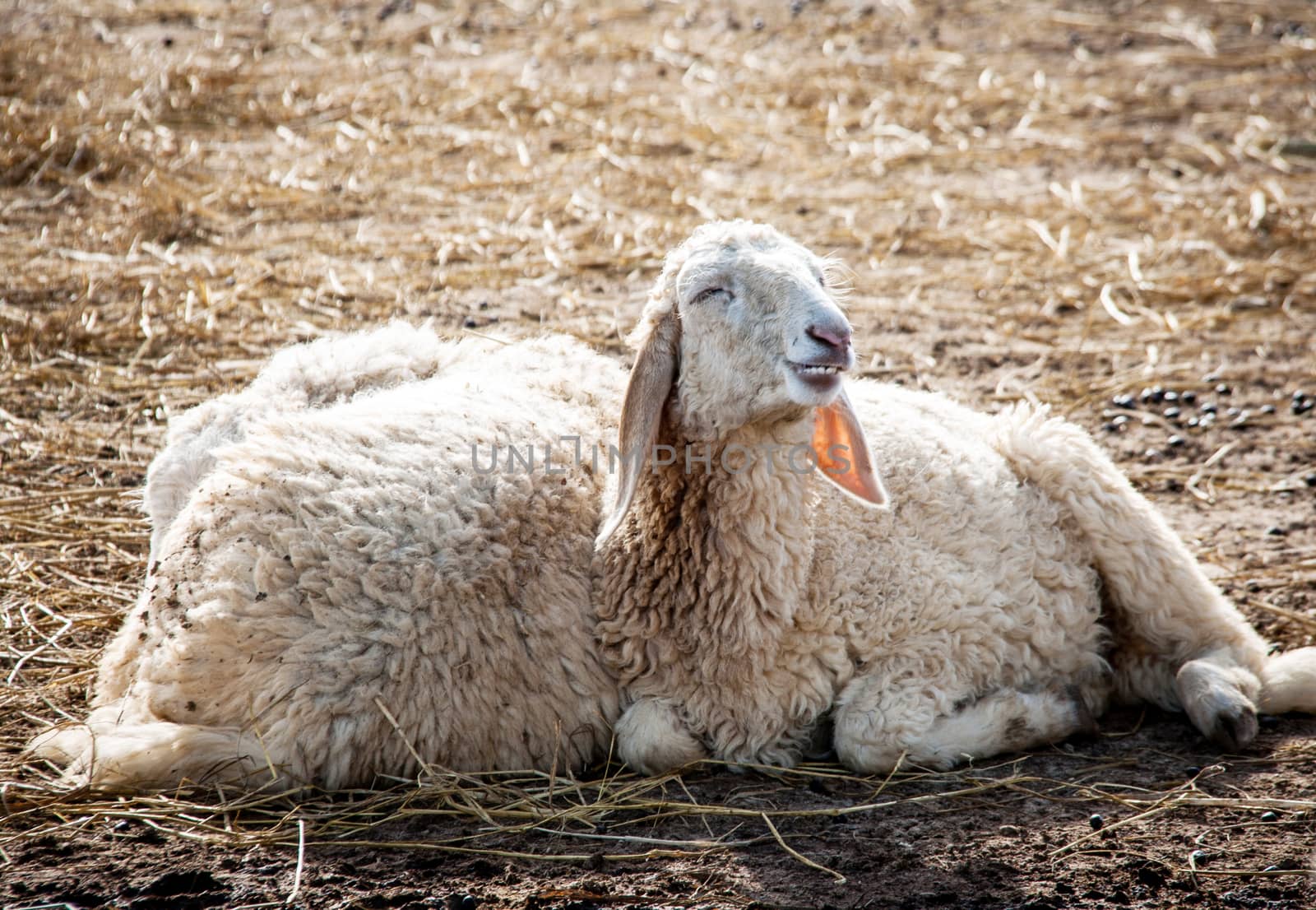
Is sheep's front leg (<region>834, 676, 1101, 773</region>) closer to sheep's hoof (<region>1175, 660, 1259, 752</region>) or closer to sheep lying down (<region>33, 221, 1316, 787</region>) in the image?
sheep lying down (<region>33, 221, 1316, 787</region>)

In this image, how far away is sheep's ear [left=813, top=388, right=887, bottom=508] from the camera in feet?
13.1

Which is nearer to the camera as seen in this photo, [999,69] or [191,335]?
[191,335]

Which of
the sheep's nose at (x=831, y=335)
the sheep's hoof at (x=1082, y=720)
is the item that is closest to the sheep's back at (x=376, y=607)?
the sheep's nose at (x=831, y=335)

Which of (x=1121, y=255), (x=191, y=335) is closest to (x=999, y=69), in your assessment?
(x=1121, y=255)

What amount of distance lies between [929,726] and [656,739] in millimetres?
830

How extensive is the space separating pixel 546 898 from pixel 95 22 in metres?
12.0

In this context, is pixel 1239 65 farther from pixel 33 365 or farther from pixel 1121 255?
pixel 33 365

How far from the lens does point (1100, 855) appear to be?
11.5 ft

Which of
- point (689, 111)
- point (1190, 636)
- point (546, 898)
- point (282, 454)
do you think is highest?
point (689, 111)

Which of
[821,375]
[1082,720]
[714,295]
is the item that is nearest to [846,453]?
[821,375]

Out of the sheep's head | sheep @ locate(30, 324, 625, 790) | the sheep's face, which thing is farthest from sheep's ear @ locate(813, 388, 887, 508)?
sheep @ locate(30, 324, 625, 790)

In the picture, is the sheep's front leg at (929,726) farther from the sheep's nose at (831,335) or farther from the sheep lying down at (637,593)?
the sheep's nose at (831,335)

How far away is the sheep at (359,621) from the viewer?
359 cm

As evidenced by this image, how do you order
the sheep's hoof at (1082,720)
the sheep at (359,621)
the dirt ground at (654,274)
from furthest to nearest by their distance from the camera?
the sheep's hoof at (1082,720) → the sheep at (359,621) → the dirt ground at (654,274)
